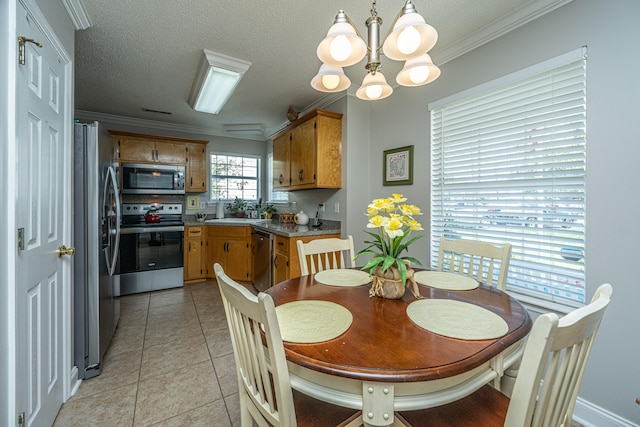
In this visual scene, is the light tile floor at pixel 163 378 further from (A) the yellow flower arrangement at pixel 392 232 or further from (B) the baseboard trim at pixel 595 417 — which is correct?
(A) the yellow flower arrangement at pixel 392 232

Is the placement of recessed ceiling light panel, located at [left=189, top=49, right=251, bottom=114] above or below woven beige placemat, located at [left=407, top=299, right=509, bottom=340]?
above

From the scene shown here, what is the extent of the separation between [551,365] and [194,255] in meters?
4.17

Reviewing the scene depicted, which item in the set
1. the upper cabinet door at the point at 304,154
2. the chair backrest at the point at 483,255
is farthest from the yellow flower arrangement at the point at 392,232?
the upper cabinet door at the point at 304,154

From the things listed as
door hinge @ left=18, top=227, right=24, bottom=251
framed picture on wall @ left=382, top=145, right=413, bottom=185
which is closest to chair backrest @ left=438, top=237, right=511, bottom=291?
framed picture on wall @ left=382, top=145, right=413, bottom=185

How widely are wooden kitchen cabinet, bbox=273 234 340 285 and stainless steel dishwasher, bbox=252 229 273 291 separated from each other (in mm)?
123

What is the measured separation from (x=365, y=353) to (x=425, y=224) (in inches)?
74.5

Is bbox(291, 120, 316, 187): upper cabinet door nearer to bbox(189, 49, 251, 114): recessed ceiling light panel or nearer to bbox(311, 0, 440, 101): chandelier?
bbox(189, 49, 251, 114): recessed ceiling light panel

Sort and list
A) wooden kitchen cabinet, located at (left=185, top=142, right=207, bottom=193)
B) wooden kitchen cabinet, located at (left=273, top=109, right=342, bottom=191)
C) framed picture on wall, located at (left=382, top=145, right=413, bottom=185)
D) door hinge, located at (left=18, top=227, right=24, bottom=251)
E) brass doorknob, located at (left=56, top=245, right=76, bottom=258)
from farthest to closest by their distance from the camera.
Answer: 1. wooden kitchen cabinet, located at (left=185, top=142, right=207, bottom=193)
2. wooden kitchen cabinet, located at (left=273, top=109, right=342, bottom=191)
3. framed picture on wall, located at (left=382, top=145, right=413, bottom=185)
4. brass doorknob, located at (left=56, top=245, right=76, bottom=258)
5. door hinge, located at (left=18, top=227, right=24, bottom=251)

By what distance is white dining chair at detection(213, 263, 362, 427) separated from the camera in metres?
0.71

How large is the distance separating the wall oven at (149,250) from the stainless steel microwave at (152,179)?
256 millimetres

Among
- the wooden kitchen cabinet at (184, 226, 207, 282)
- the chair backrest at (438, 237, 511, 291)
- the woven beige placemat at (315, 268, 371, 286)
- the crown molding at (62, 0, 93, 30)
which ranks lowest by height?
the wooden kitchen cabinet at (184, 226, 207, 282)

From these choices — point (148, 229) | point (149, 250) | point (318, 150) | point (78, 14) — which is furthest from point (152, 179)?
point (318, 150)

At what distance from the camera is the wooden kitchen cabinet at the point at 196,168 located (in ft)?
13.6

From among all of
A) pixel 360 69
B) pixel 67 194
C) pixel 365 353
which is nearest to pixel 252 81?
pixel 360 69
